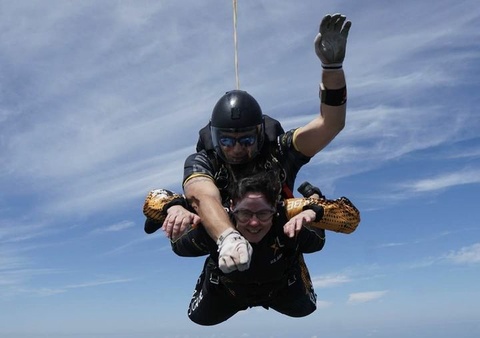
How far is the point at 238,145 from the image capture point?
22.2 ft

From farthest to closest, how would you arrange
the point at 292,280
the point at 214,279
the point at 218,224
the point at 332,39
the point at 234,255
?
the point at 292,280 < the point at 214,279 < the point at 332,39 < the point at 218,224 < the point at 234,255

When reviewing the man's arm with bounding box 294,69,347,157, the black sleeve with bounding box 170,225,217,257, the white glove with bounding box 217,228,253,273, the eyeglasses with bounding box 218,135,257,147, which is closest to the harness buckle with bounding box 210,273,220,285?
the black sleeve with bounding box 170,225,217,257

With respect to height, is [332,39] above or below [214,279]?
above

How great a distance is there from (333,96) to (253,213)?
159cm

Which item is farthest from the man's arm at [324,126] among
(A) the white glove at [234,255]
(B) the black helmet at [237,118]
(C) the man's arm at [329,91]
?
(A) the white glove at [234,255]

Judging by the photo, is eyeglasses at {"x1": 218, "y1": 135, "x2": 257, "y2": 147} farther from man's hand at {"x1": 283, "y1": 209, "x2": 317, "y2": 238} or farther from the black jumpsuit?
man's hand at {"x1": 283, "y1": 209, "x2": 317, "y2": 238}

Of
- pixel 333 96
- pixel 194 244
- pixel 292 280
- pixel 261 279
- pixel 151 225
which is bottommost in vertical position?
pixel 261 279

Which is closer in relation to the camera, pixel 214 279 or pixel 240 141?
pixel 240 141

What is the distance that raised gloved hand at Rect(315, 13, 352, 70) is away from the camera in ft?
19.8

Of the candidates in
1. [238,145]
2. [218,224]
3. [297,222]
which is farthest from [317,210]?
[238,145]

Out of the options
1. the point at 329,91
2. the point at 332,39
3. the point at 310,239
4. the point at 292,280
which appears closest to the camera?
the point at 332,39

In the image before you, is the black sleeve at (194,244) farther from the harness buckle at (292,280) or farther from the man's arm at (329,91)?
the man's arm at (329,91)

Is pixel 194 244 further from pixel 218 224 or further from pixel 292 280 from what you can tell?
pixel 292 280

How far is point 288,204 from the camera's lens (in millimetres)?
6520
